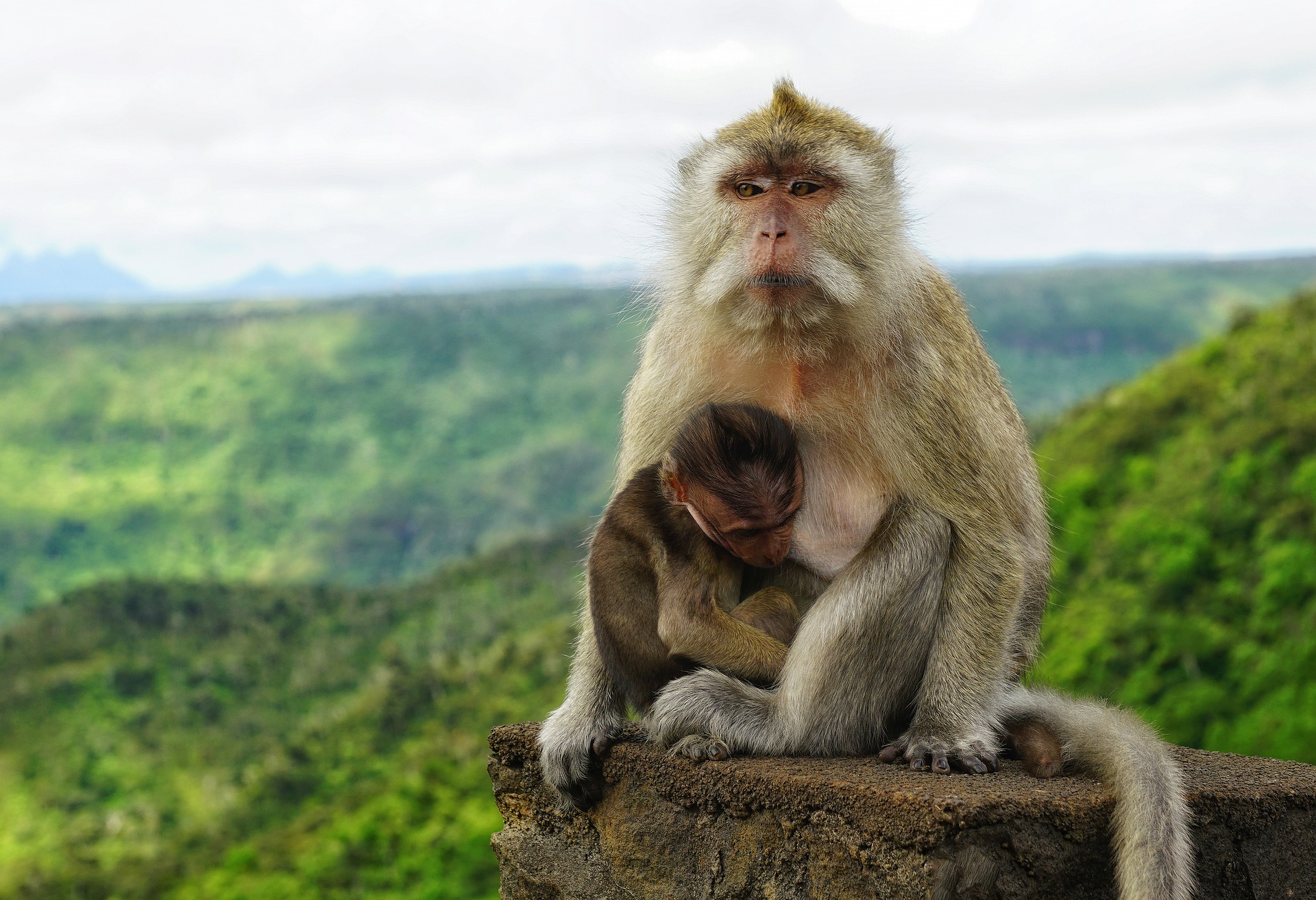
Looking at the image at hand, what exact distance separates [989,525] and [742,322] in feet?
3.41

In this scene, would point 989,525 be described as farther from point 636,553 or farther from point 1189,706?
point 1189,706

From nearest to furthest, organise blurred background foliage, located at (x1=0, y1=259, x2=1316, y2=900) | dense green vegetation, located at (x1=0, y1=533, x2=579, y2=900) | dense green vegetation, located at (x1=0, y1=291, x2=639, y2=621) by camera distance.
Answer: blurred background foliage, located at (x1=0, y1=259, x2=1316, y2=900) → dense green vegetation, located at (x1=0, y1=533, x2=579, y2=900) → dense green vegetation, located at (x1=0, y1=291, x2=639, y2=621)

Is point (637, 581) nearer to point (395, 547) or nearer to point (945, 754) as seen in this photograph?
point (945, 754)

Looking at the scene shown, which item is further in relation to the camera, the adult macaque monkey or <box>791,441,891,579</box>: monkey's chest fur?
<box>791,441,891,579</box>: monkey's chest fur

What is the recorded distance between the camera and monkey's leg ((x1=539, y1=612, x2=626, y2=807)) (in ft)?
14.5

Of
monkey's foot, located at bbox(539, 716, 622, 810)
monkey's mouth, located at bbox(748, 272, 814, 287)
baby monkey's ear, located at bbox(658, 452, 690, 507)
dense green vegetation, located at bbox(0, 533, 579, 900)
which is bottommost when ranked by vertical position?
dense green vegetation, located at bbox(0, 533, 579, 900)

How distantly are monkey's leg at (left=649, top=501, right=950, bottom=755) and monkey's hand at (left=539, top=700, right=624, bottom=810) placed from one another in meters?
0.36

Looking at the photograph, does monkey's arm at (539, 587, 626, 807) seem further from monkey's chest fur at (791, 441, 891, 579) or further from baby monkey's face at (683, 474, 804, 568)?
monkey's chest fur at (791, 441, 891, 579)

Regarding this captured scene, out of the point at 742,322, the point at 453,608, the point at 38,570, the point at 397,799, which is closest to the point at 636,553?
the point at 742,322

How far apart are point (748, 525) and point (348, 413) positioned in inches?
2192

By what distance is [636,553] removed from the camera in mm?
4188

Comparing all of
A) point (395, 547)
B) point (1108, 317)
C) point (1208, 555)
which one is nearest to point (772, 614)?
point (1208, 555)

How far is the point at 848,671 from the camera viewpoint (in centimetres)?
389

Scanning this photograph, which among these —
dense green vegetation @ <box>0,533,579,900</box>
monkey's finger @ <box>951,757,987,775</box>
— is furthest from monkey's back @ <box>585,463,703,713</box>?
dense green vegetation @ <box>0,533,579,900</box>
